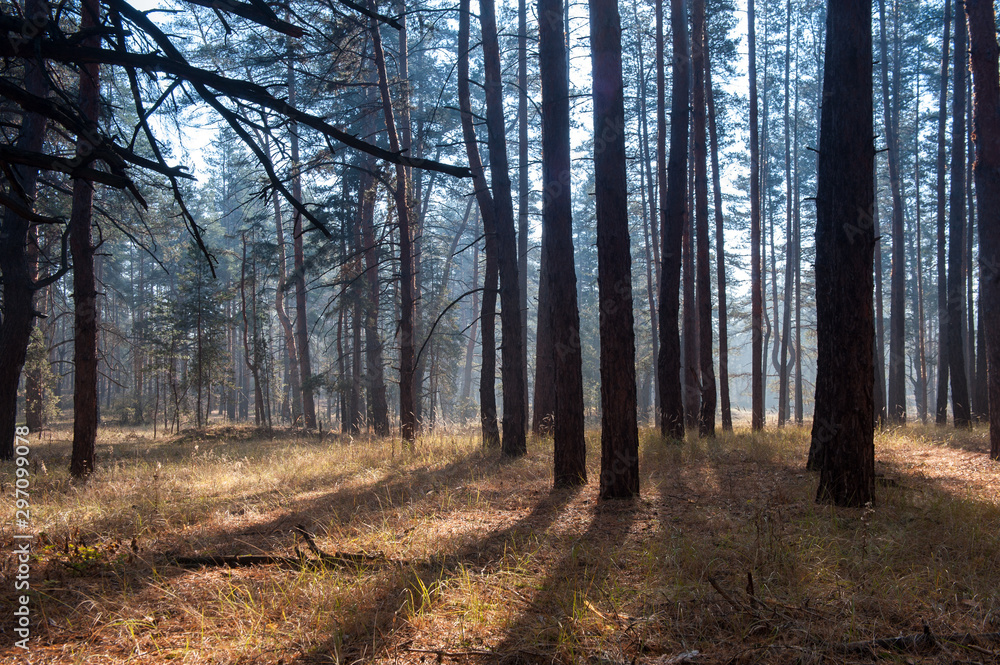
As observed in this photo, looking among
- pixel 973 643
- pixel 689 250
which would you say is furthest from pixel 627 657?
pixel 689 250

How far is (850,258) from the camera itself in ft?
17.6

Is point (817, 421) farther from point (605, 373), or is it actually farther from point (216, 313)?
point (216, 313)

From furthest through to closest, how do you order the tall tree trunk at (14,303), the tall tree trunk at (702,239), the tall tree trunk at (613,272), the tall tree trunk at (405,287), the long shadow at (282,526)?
1. the tall tree trunk at (702,239)
2. the tall tree trunk at (405,287)
3. the tall tree trunk at (14,303)
4. the tall tree trunk at (613,272)
5. the long shadow at (282,526)

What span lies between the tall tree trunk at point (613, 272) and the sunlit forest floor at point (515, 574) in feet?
1.61

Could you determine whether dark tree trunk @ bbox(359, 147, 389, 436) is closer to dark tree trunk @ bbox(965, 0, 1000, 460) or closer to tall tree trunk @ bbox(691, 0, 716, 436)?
tall tree trunk @ bbox(691, 0, 716, 436)

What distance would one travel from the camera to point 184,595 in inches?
142

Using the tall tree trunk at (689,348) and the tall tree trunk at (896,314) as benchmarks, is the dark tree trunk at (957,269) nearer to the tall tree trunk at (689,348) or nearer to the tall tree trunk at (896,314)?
the tall tree trunk at (896,314)

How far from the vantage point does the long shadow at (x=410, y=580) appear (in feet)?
9.48

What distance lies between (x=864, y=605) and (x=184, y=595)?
4355 millimetres

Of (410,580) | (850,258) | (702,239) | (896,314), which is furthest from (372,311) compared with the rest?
(896,314)

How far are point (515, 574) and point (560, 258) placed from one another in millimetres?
3938

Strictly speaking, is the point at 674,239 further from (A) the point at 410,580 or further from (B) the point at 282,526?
(A) the point at 410,580

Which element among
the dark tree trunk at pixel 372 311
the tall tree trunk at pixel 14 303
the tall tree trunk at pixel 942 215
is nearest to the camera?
the tall tree trunk at pixel 14 303

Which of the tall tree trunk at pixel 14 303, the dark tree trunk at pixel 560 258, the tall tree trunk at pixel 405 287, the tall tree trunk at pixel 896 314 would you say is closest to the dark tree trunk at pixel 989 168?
the dark tree trunk at pixel 560 258
